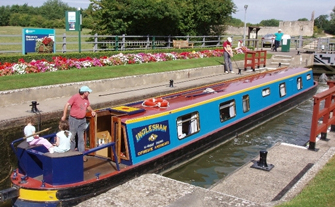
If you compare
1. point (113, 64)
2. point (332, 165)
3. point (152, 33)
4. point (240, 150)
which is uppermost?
point (152, 33)

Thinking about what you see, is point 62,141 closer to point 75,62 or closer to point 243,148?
point 243,148

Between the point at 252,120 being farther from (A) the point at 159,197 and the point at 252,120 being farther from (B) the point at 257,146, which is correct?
(A) the point at 159,197

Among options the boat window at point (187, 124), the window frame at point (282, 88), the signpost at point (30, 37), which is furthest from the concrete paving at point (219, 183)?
the signpost at point (30, 37)

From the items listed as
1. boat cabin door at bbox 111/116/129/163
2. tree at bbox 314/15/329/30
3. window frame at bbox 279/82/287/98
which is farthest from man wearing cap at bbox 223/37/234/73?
tree at bbox 314/15/329/30

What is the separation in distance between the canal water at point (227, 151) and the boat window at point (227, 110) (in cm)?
79

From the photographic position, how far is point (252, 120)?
13.2 m

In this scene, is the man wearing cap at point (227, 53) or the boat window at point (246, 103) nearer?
the boat window at point (246, 103)

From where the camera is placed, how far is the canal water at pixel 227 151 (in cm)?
943

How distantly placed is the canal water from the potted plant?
8243 millimetres

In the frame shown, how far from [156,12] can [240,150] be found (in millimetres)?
15630

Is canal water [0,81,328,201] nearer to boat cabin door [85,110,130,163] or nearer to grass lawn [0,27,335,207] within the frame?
boat cabin door [85,110,130,163]

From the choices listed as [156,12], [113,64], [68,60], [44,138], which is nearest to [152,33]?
[156,12]

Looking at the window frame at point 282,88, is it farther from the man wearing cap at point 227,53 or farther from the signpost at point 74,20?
the signpost at point 74,20

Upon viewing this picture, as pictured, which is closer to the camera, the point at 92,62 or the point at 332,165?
the point at 332,165
